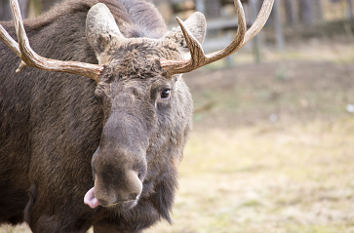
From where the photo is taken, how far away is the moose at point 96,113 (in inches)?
145

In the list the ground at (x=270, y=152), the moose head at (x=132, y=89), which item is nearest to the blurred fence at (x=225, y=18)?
the ground at (x=270, y=152)

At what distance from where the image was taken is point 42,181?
14.0 feet

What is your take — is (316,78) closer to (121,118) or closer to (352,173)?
(352,173)

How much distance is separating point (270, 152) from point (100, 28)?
5373 mm

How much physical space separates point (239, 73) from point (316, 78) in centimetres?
209

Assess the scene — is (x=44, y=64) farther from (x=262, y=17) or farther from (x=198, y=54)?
(x=262, y=17)

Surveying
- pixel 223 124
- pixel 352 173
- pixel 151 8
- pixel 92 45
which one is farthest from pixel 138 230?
pixel 223 124

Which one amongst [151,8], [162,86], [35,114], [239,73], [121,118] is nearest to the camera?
[121,118]

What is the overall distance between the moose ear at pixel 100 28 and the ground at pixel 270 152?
8.02 feet

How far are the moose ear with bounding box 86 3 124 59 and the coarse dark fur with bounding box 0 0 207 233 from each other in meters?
0.15

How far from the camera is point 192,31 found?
15.0 feet

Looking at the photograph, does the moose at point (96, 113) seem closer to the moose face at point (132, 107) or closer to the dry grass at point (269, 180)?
the moose face at point (132, 107)

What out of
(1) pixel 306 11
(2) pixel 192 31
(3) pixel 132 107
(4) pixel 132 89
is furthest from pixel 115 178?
(1) pixel 306 11

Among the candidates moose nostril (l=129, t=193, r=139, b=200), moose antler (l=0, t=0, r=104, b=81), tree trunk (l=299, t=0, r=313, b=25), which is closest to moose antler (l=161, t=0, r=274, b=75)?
moose antler (l=0, t=0, r=104, b=81)
